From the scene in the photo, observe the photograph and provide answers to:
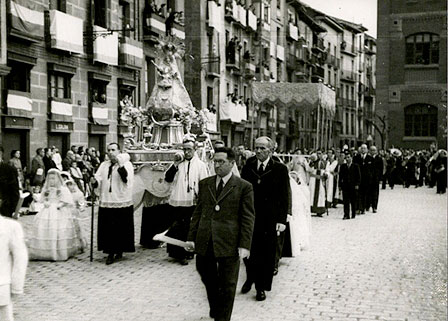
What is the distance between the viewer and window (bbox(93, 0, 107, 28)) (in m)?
23.8

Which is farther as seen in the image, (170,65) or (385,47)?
(385,47)

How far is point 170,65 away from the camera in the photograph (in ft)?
47.4

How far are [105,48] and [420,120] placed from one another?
66.3 feet

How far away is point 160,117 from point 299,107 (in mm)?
7698

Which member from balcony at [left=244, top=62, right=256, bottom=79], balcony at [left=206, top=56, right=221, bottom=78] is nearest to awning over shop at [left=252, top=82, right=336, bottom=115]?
balcony at [left=206, top=56, right=221, bottom=78]

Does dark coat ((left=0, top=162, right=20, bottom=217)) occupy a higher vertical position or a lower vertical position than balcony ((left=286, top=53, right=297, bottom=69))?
lower

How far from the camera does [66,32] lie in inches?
816

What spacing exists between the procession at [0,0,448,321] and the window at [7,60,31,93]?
0.20ft

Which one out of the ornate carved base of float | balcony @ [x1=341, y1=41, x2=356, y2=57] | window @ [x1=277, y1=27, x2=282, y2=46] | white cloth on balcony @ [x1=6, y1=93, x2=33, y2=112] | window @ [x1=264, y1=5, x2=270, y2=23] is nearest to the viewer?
the ornate carved base of float

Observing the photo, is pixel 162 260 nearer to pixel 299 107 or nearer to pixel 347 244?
pixel 347 244

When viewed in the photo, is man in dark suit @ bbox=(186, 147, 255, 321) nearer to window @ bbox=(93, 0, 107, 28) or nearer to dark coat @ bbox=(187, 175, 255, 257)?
dark coat @ bbox=(187, 175, 255, 257)

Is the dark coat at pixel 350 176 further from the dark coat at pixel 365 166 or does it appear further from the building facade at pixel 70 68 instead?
the building facade at pixel 70 68

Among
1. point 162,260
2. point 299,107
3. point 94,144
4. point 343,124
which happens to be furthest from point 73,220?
point 343,124

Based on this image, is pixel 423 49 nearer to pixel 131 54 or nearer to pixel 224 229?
pixel 131 54
